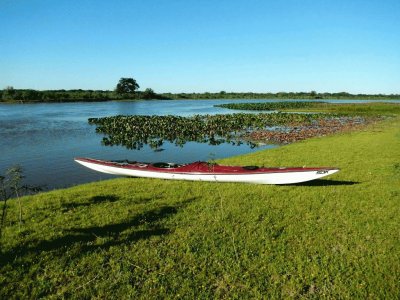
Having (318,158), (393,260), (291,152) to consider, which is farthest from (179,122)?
(393,260)

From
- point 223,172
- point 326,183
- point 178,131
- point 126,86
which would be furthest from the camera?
point 126,86

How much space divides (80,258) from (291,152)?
1785 cm

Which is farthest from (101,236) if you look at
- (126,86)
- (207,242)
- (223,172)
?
(126,86)

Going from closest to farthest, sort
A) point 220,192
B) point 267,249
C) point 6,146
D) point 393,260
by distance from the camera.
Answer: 1. point 393,260
2. point 267,249
3. point 220,192
4. point 6,146

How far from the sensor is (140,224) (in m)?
10.1

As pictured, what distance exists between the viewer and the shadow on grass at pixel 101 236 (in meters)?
8.41

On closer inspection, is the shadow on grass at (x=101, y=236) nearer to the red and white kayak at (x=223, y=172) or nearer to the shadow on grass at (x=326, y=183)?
the red and white kayak at (x=223, y=172)

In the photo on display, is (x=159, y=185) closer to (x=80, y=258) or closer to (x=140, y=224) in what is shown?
(x=140, y=224)

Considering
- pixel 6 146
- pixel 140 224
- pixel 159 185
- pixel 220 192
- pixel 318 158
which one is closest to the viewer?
pixel 140 224

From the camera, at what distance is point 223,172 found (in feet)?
46.2

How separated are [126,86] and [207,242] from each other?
163 m

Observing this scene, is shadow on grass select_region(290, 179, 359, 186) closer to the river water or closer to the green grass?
the green grass

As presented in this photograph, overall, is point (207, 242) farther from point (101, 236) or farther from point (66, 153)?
point (66, 153)

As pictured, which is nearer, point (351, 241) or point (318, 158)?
point (351, 241)
